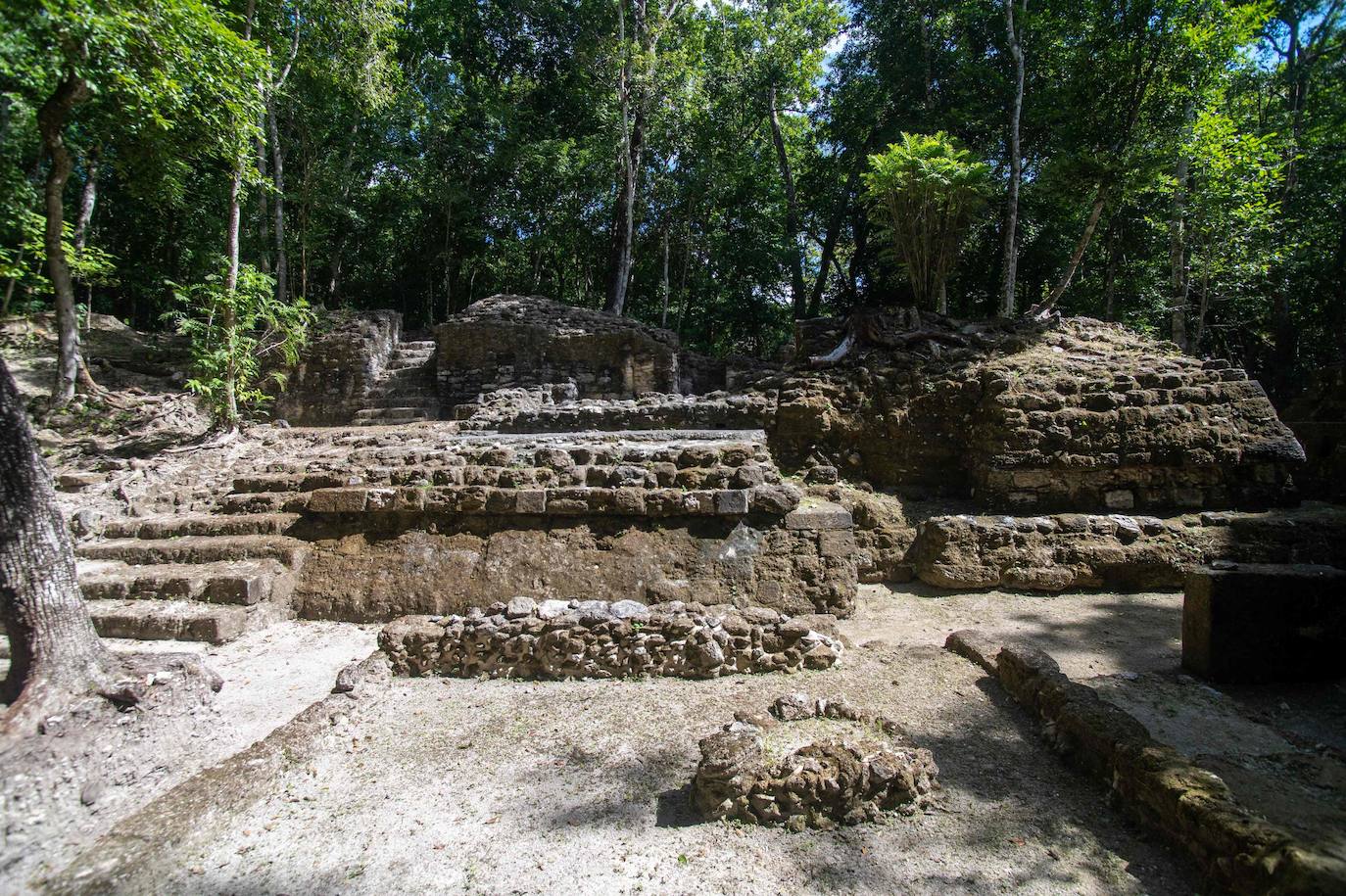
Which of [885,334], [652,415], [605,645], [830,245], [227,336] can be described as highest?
[830,245]

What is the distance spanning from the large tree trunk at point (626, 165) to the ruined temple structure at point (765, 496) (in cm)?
888

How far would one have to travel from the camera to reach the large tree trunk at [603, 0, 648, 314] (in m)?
18.3

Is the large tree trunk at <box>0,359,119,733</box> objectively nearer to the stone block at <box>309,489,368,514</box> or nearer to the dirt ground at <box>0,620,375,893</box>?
the dirt ground at <box>0,620,375,893</box>

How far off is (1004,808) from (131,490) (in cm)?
951

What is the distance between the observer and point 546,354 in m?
14.4

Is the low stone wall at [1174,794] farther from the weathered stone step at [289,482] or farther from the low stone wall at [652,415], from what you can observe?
the weathered stone step at [289,482]

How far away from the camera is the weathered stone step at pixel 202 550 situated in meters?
5.45

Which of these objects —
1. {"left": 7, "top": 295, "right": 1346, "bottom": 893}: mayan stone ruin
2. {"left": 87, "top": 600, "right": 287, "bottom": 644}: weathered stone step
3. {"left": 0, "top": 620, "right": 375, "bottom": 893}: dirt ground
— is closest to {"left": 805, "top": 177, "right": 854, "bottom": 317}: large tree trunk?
{"left": 7, "top": 295, "right": 1346, "bottom": 893}: mayan stone ruin

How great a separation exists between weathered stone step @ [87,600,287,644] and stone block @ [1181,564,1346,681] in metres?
7.18

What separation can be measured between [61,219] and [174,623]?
889 centimetres

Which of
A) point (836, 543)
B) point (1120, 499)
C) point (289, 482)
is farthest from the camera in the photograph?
point (1120, 499)

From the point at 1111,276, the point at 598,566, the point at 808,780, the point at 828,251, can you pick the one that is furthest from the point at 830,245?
the point at 808,780

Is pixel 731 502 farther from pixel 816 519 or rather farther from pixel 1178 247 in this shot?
pixel 1178 247

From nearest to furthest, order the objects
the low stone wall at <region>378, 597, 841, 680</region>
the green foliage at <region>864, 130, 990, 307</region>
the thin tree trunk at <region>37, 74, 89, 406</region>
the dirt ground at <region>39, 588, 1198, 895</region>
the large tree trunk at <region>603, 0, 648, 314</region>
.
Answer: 1. the dirt ground at <region>39, 588, 1198, 895</region>
2. the low stone wall at <region>378, 597, 841, 680</region>
3. the thin tree trunk at <region>37, 74, 89, 406</region>
4. the green foliage at <region>864, 130, 990, 307</region>
5. the large tree trunk at <region>603, 0, 648, 314</region>
